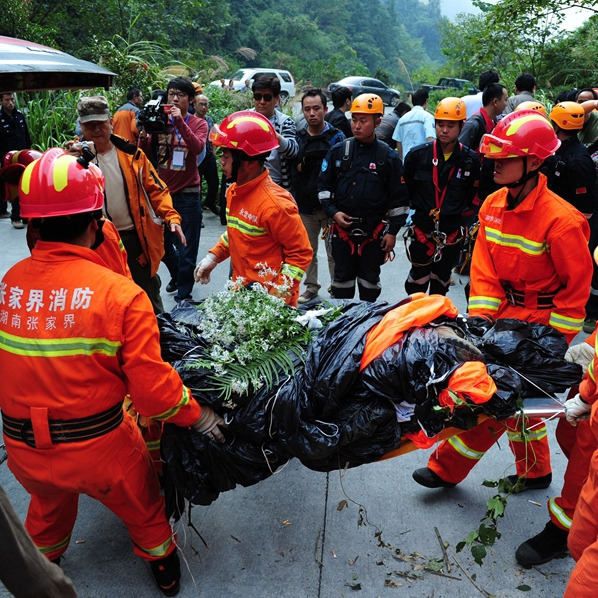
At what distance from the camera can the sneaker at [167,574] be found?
2.68 meters

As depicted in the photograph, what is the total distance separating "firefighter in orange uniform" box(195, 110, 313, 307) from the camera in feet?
11.3

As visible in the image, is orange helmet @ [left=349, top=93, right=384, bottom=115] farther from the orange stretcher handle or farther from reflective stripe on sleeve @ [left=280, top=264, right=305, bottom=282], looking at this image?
the orange stretcher handle

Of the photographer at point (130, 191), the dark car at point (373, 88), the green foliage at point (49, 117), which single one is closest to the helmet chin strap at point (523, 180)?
the photographer at point (130, 191)

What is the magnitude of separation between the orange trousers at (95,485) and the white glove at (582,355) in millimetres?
2076

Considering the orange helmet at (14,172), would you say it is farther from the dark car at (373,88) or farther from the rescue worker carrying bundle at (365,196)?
the dark car at (373,88)

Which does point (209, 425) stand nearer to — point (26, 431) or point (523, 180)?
point (26, 431)

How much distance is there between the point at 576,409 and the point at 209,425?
1624mm

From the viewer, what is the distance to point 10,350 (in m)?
2.27

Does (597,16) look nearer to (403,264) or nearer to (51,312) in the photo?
(403,264)

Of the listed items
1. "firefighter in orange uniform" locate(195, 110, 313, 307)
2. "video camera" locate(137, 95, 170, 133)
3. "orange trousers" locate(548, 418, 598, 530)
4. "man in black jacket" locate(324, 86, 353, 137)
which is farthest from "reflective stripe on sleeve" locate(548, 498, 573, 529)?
"man in black jacket" locate(324, 86, 353, 137)

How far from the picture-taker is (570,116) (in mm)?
5297

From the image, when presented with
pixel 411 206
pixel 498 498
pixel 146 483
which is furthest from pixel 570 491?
pixel 411 206

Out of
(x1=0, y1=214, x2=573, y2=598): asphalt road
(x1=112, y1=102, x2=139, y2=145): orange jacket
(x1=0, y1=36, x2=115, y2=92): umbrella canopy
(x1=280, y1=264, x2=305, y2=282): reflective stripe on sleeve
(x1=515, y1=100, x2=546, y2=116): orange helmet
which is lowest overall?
(x1=0, y1=214, x2=573, y2=598): asphalt road

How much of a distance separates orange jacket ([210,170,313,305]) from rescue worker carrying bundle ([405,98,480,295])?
207cm
